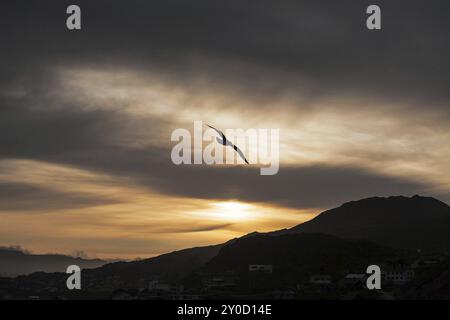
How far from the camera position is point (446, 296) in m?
172
